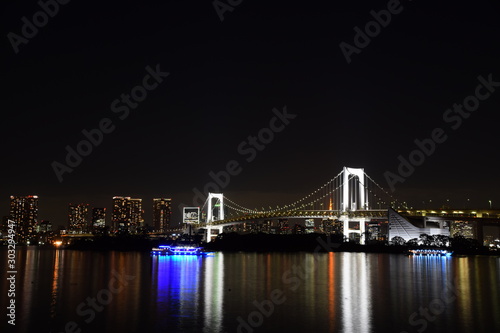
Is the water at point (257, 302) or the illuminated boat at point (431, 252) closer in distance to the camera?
the water at point (257, 302)

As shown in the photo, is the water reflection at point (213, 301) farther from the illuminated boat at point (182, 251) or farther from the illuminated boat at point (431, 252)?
the illuminated boat at point (431, 252)

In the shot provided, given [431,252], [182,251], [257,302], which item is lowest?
[257,302]

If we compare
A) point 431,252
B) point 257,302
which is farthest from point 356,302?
point 431,252

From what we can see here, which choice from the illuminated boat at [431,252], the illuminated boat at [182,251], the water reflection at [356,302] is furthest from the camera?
the illuminated boat at [431,252]

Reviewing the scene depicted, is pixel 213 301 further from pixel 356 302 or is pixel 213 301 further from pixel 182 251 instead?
pixel 182 251

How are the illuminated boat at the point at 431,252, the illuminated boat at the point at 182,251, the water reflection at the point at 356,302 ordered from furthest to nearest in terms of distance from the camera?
the illuminated boat at the point at 431,252 < the illuminated boat at the point at 182,251 < the water reflection at the point at 356,302

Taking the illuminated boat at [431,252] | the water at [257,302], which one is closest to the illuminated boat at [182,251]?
the illuminated boat at [431,252]

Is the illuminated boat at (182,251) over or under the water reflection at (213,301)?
over

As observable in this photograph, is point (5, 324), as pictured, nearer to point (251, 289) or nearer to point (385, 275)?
point (251, 289)
